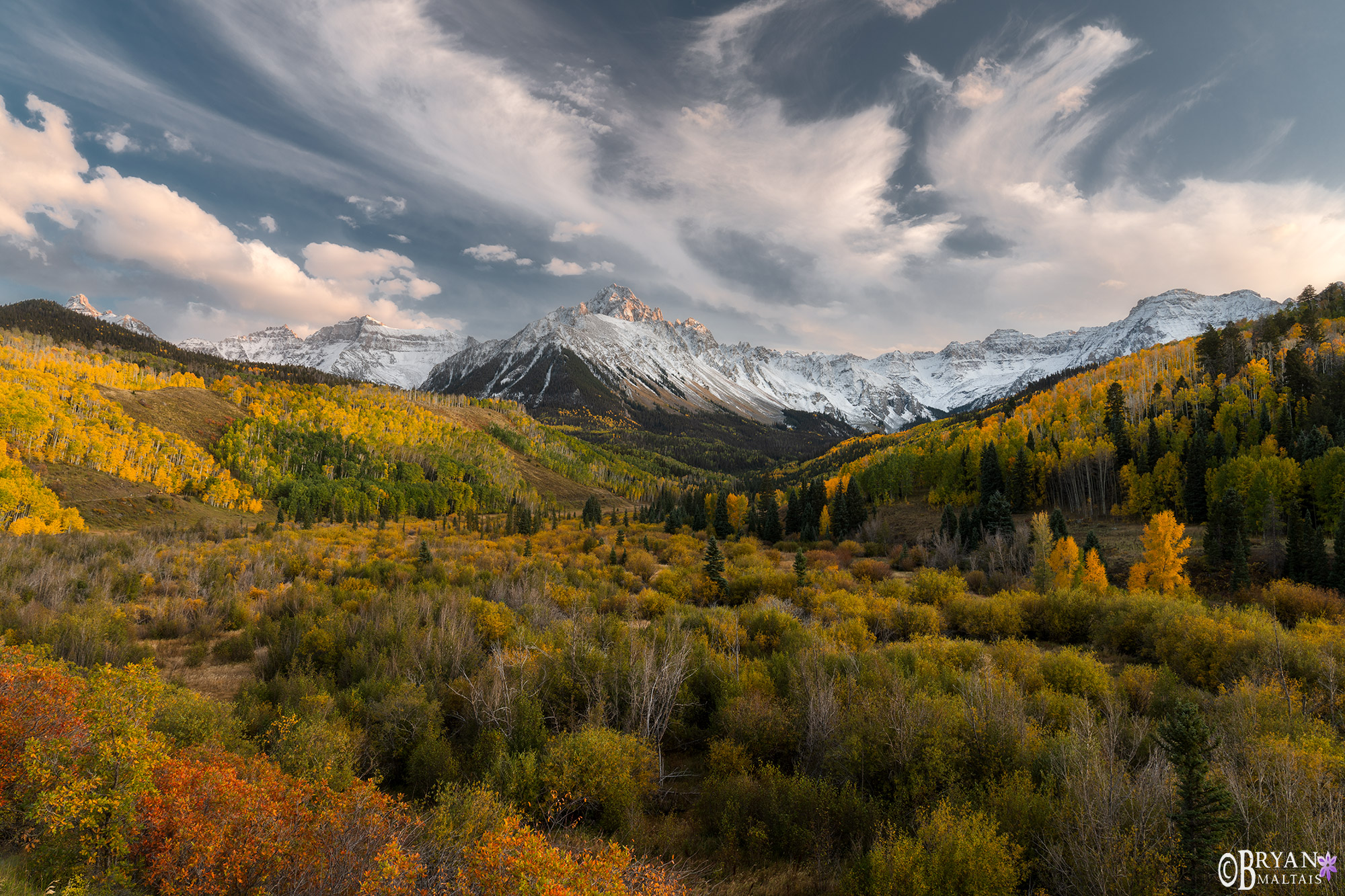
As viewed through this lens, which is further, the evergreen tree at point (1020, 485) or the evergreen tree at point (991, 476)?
the evergreen tree at point (991, 476)

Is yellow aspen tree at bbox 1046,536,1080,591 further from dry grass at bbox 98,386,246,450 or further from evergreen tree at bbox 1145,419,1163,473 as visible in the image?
dry grass at bbox 98,386,246,450

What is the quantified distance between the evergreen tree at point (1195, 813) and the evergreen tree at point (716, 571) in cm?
2432

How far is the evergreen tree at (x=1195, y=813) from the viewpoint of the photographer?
680cm

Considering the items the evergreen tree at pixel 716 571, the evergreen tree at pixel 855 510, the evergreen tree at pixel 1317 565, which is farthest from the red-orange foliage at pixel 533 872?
the evergreen tree at pixel 855 510

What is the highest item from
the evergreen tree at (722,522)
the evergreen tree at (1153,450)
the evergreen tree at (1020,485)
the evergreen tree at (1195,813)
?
the evergreen tree at (1153,450)

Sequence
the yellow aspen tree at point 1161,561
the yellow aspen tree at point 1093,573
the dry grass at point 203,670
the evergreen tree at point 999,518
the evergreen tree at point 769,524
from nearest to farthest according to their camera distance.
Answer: the dry grass at point 203,670
the yellow aspen tree at point 1093,573
the yellow aspen tree at point 1161,561
the evergreen tree at point 999,518
the evergreen tree at point 769,524

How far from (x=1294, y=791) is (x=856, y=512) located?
6701 centimetres

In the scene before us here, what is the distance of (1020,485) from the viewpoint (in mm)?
72125

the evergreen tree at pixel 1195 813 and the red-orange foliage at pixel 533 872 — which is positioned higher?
the evergreen tree at pixel 1195 813

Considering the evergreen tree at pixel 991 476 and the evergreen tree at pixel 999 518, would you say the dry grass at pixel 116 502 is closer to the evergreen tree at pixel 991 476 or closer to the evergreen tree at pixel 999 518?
the evergreen tree at pixel 999 518

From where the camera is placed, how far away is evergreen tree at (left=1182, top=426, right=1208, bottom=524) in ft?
180

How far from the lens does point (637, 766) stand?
39.6 ft

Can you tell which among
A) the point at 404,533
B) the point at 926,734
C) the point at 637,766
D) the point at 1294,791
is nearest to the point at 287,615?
the point at 637,766

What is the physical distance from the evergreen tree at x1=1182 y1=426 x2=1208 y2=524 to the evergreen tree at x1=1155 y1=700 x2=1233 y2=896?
68.0m
